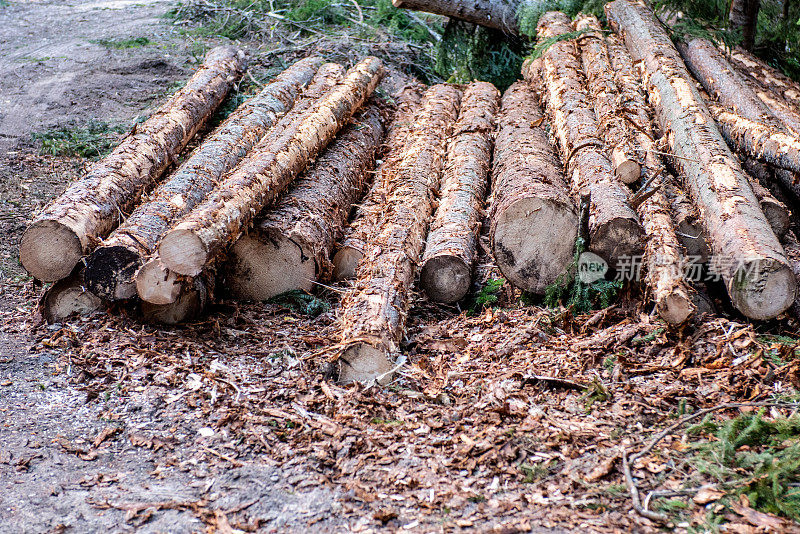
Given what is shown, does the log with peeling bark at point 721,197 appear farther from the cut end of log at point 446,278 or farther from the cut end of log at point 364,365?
the cut end of log at point 364,365

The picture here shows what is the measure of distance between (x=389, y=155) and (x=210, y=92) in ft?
8.18

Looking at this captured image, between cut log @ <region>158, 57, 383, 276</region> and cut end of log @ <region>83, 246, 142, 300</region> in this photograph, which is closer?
cut log @ <region>158, 57, 383, 276</region>

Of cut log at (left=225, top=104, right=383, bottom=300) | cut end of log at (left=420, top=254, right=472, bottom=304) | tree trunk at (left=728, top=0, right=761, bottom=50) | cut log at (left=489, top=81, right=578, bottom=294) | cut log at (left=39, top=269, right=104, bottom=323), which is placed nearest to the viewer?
cut log at (left=489, top=81, right=578, bottom=294)

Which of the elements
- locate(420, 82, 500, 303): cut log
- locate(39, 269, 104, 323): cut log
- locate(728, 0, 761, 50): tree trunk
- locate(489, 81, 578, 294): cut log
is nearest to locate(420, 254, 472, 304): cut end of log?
locate(420, 82, 500, 303): cut log

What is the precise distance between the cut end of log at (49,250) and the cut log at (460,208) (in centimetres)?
266

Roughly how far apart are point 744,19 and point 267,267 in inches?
277

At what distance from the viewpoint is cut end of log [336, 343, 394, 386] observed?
161 inches

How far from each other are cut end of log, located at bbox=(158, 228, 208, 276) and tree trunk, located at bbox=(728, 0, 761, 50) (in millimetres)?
7365

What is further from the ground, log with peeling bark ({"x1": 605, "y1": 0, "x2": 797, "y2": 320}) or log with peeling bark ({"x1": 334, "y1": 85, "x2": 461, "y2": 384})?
log with peeling bark ({"x1": 605, "y1": 0, "x2": 797, "y2": 320})

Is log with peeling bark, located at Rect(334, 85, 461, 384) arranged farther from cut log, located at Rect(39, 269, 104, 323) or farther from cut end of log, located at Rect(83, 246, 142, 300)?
cut log, located at Rect(39, 269, 104, 323)

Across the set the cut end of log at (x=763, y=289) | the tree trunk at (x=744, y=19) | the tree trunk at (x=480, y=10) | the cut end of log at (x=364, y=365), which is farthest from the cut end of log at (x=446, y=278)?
the tree trunk at (x=744, y=19)

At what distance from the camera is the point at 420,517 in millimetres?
3006

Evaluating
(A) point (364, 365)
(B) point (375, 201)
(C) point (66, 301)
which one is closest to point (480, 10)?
(B) point (375, 201)

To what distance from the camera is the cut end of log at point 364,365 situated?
410 cm
